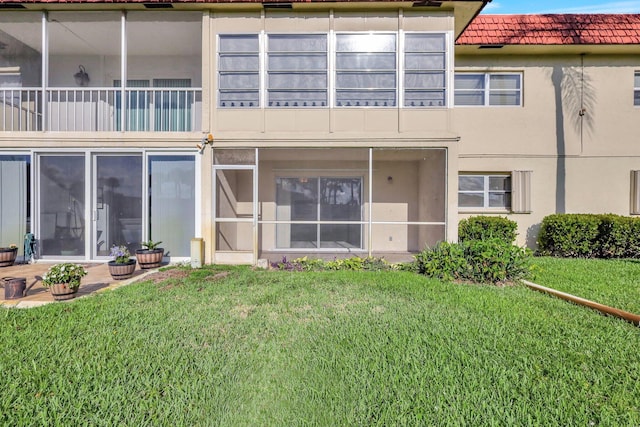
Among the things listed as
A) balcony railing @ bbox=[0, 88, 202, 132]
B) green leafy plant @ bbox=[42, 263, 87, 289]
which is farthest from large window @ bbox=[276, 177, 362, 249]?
green leafy plant @ bbox=[42, 263, 87, 289]

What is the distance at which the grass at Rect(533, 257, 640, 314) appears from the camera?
5.59 metres

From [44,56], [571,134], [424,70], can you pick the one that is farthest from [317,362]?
[571,134]

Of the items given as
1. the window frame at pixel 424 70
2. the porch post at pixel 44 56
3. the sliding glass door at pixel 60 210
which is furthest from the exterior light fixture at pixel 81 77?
the window frame at pixel 424 70

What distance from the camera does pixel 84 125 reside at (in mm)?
8938

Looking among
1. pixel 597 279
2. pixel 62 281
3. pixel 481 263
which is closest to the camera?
pixel 62 281

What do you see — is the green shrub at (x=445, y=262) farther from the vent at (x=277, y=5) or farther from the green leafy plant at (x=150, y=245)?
the vent at (x=277, y=5)

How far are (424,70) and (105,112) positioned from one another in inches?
336

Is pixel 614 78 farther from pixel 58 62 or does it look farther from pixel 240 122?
pixel 58 62

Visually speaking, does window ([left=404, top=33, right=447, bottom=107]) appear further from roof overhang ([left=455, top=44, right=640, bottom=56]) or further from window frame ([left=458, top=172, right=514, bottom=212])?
window frame ([left=458, top=172, right=514, bottom=212])

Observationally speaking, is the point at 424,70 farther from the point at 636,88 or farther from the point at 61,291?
the point at 61,291

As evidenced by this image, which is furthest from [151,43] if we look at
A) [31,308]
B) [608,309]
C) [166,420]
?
[608,309]

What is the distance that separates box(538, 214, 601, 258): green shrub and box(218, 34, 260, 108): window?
30.0 feet

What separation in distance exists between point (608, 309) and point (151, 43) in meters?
12.0

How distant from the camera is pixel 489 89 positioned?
1057 cm
